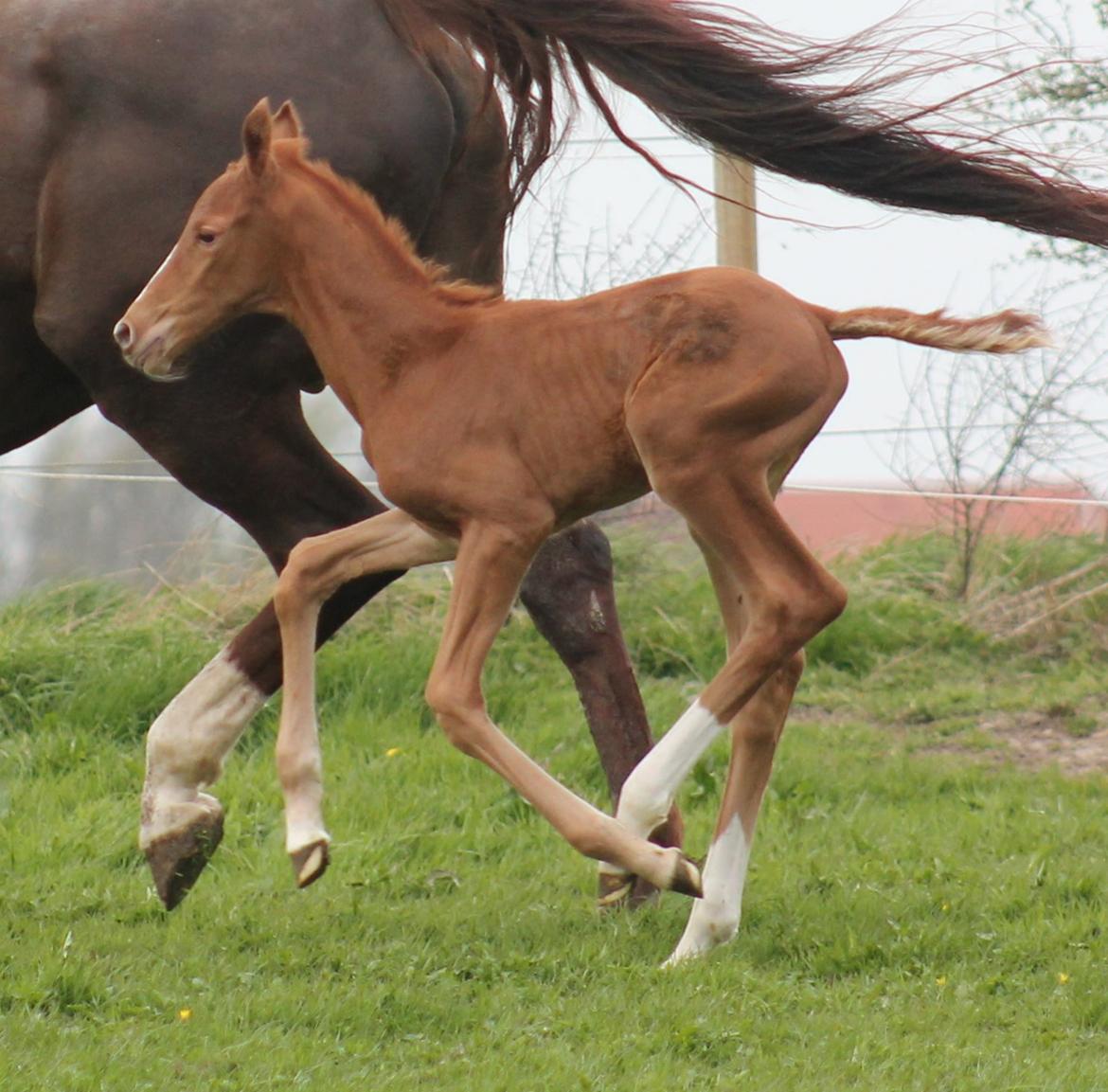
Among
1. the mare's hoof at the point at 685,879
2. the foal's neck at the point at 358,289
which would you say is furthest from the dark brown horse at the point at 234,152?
the mare's hoof at the point at 685,879

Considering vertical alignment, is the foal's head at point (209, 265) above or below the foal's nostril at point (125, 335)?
above

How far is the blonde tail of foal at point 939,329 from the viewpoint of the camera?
148 inches

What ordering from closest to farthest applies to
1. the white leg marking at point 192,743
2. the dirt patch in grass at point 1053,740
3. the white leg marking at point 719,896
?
the white leg marking at point 719,896 < the white leg marking at point 192,743 < the dirt patch in grass at point 1053,740

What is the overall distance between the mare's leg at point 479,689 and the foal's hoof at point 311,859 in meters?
0.33

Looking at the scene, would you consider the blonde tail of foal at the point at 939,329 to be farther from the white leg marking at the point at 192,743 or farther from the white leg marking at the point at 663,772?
the white leg marking at the point at 192,743

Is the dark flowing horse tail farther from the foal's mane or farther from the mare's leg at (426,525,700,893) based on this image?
the mare's leg at (426,525,700,893)

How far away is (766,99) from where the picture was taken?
4.20 m

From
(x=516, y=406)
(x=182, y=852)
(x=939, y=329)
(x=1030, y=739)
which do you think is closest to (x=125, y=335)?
(x=516, y=406)

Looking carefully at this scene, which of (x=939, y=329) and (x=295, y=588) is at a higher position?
(x=939, y=329)

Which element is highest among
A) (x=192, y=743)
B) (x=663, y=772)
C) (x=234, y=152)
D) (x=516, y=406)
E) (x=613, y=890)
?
(x=234, y=152)

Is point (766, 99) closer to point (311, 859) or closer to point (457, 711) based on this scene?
point (457, 711)

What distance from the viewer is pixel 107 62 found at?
4098 millimetres

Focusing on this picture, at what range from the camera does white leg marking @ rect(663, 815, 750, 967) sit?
404 centimetres

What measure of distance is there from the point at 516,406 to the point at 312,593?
62 centimetres
